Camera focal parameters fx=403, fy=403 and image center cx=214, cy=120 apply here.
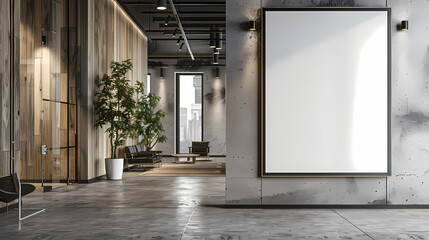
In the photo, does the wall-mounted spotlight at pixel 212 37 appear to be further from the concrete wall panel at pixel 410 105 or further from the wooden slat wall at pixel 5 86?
the wooden slat wall at pixel 5 86

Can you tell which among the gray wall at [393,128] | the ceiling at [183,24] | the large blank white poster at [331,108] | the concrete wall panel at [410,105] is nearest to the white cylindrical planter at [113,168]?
the ceiling at [183,24]

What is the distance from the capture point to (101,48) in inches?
411

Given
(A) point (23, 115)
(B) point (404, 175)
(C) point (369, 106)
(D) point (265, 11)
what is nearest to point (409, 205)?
(B) point (404, 175)

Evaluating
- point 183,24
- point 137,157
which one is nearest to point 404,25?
point 183,24

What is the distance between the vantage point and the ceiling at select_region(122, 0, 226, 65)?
11.5 metres

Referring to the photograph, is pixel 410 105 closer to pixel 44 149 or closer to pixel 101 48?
pixel 44 149

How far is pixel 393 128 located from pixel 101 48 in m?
7.36

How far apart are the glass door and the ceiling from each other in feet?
3.29

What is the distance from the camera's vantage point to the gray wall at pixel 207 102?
758 inches

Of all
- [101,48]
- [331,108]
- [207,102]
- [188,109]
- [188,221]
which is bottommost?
[188,221]

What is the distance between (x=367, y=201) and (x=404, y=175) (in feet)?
2.27

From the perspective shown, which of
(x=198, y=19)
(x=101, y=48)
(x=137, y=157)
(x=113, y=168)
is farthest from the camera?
(x=137, y=157)

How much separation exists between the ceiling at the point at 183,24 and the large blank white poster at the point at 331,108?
4892mm

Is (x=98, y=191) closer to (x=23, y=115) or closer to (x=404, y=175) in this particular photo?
(x=23, y=115)
